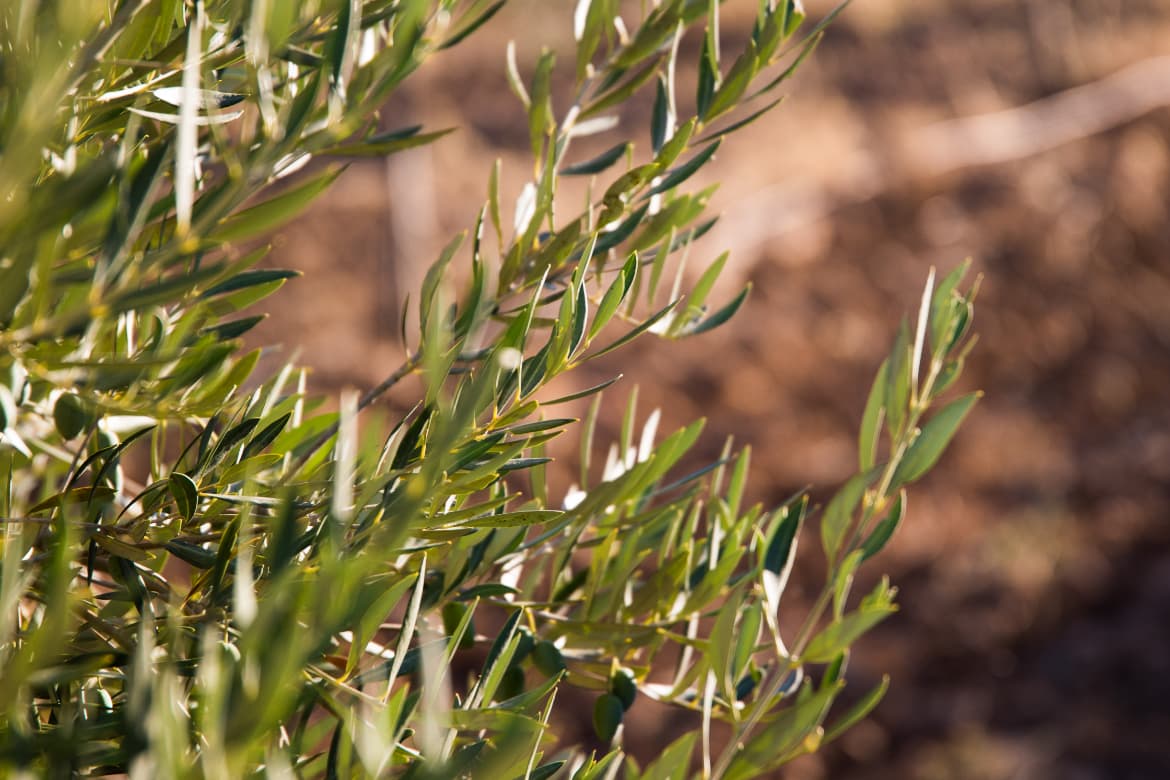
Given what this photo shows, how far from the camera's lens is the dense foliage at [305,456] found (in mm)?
332

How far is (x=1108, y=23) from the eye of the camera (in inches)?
263

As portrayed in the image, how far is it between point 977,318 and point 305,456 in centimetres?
483

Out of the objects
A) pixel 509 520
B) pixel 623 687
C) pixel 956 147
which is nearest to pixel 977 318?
pixel 956 147

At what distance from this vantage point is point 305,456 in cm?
62

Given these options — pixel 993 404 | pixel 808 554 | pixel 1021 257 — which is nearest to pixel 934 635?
pixel 808 554

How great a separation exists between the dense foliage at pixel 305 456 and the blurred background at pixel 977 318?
2.87 meters

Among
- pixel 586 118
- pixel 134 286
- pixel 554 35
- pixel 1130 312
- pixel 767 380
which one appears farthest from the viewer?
pixel 554 35

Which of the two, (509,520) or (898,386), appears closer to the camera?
(509,520)

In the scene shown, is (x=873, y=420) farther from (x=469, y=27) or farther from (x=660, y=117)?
(x=469, y=27)

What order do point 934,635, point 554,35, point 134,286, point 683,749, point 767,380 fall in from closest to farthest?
point 134,286
point 683,749
point 934,635
point 767,380
point 554,35

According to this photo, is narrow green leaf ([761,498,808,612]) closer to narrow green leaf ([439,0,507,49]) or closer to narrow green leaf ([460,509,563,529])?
narrow green leaf ([460,509,563,529])

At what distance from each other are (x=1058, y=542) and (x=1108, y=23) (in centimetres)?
432

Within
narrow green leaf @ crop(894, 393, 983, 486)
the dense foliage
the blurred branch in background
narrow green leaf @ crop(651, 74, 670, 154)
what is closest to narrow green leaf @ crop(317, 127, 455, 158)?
the dense foliage

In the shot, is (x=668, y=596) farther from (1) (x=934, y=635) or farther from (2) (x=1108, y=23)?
(2) (x=1108, y=23)
